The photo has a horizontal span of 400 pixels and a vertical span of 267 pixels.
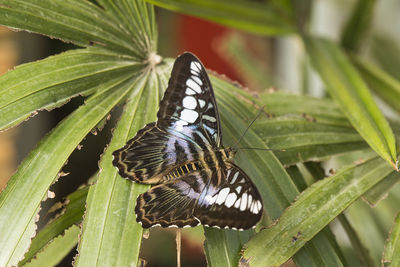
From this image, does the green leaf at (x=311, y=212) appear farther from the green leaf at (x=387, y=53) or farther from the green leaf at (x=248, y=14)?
the green leaf at (x=387, y=53)

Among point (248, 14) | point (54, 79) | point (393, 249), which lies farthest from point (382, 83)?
point (54, 79)

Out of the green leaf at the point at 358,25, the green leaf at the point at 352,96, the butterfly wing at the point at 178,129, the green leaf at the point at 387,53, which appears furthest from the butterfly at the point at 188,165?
the green leaf at the point at 387,53

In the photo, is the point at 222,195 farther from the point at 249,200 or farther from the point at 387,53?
the point at 387,53

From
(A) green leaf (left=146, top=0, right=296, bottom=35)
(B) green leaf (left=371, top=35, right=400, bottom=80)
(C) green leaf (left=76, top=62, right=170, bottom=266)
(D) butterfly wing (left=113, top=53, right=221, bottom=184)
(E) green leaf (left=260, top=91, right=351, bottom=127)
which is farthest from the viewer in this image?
(B) green leaf (left=371, top=35, right=400, bottom=80)

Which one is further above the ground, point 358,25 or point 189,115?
point 358,25

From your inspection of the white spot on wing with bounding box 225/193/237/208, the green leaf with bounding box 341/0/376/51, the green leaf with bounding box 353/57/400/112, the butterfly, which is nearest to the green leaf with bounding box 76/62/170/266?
the butterfly

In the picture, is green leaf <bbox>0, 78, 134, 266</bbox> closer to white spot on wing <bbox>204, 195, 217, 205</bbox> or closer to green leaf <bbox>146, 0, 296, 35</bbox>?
white spot on wing <bbox>204, 195, 217, 205</bbox>
